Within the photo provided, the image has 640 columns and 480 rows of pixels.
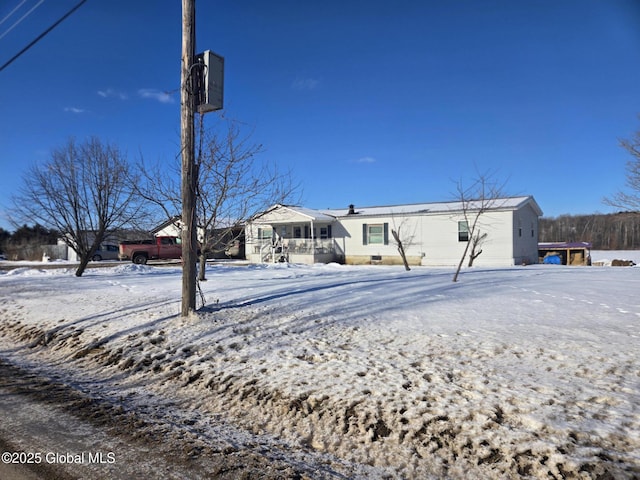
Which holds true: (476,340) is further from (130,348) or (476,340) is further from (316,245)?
(316,245)

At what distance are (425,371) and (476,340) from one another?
1317mm

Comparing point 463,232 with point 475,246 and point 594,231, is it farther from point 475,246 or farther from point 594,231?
point 594,231

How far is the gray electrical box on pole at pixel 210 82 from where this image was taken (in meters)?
6.75

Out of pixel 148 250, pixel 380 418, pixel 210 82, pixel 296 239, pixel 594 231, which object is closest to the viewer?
pixel 380 418

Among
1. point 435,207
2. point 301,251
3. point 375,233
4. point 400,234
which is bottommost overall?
point 301,251

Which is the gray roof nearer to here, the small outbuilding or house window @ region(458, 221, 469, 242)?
house window @ region(458, 221, 469, 242)

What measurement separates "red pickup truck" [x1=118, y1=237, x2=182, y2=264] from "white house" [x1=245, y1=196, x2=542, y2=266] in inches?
211

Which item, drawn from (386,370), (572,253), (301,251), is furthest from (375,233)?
(386,370)

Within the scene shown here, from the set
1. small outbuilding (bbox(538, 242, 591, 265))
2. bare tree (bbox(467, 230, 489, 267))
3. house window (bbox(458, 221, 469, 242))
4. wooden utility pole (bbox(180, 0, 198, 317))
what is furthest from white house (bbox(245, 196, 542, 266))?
wooden utility pole (bbox(180, 0, 198, 317))

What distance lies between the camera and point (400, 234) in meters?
26.0

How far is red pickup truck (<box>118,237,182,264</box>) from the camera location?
27.8 metres

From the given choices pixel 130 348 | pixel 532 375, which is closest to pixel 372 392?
pixel 532 375

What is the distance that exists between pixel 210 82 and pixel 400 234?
67.3 ft

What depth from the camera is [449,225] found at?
967 inches
